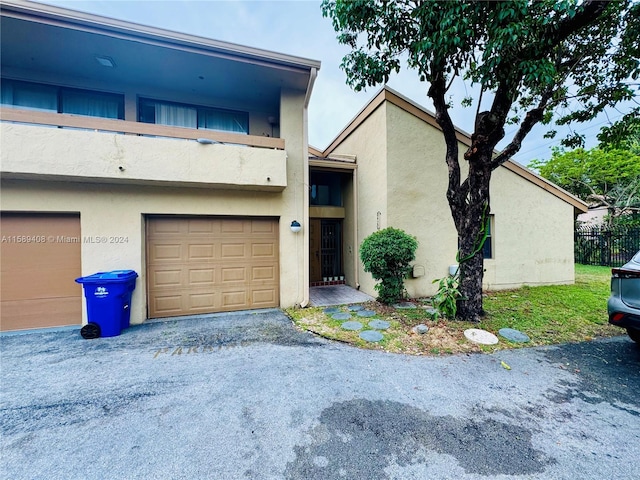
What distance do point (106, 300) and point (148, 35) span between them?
5.23 meters

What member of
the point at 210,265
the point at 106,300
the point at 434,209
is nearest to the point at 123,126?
the point at 210,265

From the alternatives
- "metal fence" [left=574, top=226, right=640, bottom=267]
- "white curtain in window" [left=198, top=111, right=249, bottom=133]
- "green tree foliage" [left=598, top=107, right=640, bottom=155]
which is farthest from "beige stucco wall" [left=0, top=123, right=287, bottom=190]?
"metal fence" [left=574, top=226, right=640, bottom=267]

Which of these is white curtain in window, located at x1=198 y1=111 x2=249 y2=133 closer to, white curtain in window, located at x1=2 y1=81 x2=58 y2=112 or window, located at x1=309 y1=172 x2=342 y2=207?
white curtain in window, located at x1=2 y1=81 x2=58 y2=112

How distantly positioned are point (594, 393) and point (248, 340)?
195 inches

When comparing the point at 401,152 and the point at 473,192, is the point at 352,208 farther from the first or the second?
the point at 473,192

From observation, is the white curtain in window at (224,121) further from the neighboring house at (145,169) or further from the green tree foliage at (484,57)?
the green tree foliage at (484,57)

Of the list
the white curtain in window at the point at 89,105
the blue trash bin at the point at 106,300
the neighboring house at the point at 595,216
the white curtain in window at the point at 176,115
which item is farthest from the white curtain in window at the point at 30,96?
the neighboring house at the point at 595,216

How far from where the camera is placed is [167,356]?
4184mm

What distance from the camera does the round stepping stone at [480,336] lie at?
4.54 meters

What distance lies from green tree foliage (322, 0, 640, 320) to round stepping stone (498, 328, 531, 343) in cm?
60

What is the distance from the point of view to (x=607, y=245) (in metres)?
13.1

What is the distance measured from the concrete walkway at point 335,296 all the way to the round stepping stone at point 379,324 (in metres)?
1.60

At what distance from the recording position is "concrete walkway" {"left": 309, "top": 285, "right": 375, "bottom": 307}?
7246mm

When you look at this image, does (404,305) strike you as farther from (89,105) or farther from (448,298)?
(89,105)
